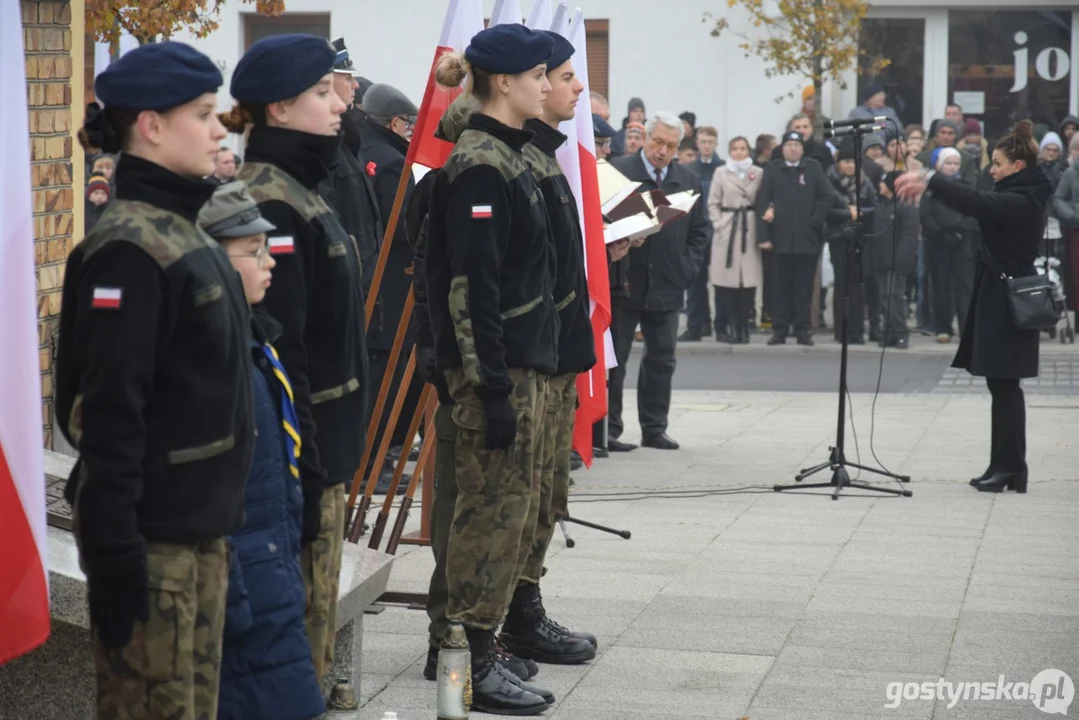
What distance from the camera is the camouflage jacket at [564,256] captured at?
564 centimetres

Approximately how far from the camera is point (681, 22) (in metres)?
25.2

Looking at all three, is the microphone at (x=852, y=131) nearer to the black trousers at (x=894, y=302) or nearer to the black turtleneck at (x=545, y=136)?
the black turtleneck at (x=545, y=136)

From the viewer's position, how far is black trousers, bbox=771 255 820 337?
1761 cm

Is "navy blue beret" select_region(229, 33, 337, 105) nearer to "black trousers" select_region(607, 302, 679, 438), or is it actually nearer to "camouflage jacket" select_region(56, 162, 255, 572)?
"camouflage jacket" select_region(56, 162, 255, 572)

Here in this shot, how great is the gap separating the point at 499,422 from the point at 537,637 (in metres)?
1.12

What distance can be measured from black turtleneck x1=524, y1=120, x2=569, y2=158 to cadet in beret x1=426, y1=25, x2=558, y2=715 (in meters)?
0.40

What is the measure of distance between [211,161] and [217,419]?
53cm

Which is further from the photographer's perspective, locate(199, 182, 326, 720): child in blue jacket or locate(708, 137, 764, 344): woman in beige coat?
locate(708, 137, 764, 344): woman in beige coat

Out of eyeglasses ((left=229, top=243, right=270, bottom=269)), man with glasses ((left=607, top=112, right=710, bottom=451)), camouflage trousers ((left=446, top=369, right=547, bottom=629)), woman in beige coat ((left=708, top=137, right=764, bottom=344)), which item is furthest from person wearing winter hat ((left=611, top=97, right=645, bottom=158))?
eyeglasses ((left=229, top=243, right=270, bottom=269))

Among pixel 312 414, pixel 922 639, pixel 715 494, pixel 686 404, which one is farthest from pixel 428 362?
pixel 686 404

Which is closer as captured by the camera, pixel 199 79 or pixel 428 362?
pixel 199 79

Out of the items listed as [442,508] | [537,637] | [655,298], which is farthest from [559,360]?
[655,298]

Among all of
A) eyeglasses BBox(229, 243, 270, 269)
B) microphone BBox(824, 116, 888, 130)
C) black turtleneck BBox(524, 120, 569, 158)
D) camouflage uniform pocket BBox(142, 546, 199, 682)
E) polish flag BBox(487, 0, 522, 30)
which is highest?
polish flag BBox(487, 0, 522, 30)

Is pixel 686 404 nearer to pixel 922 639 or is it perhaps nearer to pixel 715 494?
pixel 715 494
